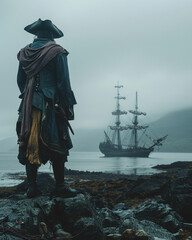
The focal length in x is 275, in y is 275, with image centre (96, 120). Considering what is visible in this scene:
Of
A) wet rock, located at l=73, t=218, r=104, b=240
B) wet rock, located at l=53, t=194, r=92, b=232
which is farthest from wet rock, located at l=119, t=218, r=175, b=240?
wet rock, located at l=53, t=194, r=92, b=232

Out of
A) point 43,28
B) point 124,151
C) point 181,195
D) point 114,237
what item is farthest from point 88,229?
point 124,151

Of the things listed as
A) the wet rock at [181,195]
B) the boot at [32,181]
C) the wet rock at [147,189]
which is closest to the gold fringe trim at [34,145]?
the boot at [32,181]

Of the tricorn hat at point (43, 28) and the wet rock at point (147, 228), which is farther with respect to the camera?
the tricorn hat at point (43, 28)

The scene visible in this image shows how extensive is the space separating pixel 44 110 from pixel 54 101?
1.13 feet

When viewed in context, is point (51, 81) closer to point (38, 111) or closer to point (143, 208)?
point (38, 111)

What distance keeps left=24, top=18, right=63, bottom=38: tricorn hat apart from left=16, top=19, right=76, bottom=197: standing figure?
0.06 feet

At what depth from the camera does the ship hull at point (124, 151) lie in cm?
13462

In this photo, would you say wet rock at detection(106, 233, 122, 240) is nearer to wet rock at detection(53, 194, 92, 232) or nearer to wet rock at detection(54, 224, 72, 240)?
wet rock at detection(53, 194, 92, 232)

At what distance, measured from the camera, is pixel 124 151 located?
13762 centimetres

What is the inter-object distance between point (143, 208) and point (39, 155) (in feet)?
14.0

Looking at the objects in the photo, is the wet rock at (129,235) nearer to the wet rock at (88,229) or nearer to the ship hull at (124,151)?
the wet rock at (88,229)

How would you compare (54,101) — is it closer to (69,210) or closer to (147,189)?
(69,210)

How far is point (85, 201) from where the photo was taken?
17.0 feet

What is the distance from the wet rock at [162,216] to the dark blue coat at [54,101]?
3384 mm
